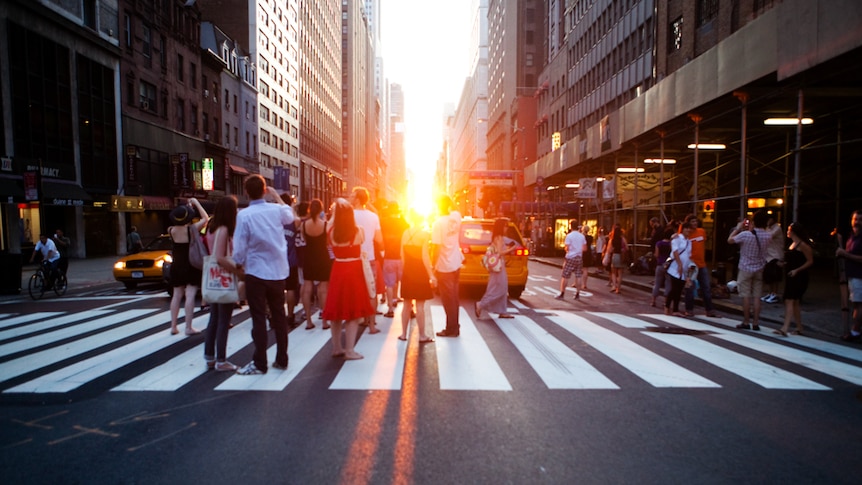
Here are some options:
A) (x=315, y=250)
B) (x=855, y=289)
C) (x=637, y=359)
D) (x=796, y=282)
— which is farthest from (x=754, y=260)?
(x=315, y=250)

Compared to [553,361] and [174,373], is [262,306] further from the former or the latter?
[553,361]

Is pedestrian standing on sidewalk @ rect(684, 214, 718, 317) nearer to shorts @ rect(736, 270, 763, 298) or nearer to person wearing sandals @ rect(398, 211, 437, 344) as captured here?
shorts @ rect(736, 270, 763, 298)

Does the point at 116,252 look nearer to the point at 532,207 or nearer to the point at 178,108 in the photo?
the point at 178,108

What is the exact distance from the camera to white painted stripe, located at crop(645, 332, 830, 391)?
550 cm

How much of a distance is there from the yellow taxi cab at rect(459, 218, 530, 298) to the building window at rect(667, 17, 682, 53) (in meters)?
20.2

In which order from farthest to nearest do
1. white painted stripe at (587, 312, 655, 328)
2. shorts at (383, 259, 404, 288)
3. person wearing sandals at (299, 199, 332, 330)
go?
shorts at (383, 259, 404, 288), white painted stripe at (587, 312, 655, 328), person wearing sandals at (299, 199, 332, 330)

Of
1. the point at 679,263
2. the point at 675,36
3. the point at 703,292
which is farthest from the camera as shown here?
the point at 675,36

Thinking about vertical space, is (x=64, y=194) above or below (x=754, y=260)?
above

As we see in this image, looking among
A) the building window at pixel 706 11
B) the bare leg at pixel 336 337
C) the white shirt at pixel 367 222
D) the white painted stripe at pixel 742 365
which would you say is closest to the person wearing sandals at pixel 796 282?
the white painted stripe at pixel 742 365

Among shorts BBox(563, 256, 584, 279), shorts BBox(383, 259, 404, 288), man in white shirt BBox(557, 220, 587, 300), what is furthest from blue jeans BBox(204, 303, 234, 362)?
shorts BBox(563, 256, 584, 279)

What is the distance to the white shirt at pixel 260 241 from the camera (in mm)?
5484

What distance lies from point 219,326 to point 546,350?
12.9 feet

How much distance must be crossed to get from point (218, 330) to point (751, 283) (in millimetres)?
8164

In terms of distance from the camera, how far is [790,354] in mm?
6977
